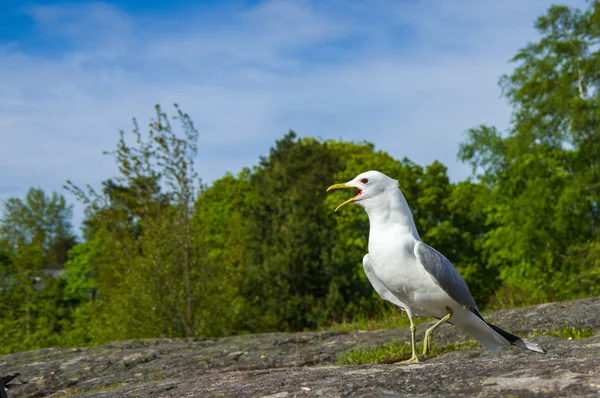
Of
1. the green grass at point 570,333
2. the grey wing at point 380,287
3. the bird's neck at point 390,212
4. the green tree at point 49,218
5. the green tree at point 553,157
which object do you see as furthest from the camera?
the green tree at point 49,218

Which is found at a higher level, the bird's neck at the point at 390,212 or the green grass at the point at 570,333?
the bird's neck at the point at 390,212

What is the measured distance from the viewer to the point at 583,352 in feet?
18.9

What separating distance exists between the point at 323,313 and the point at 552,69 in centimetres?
2046

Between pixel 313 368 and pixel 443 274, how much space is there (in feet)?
4.68

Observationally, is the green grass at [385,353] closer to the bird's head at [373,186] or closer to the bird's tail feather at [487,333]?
the bird's tail feather at [487,333]

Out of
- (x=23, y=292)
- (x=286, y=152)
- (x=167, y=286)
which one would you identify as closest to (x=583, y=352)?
(x=167, y=286)

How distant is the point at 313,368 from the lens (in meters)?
5.52

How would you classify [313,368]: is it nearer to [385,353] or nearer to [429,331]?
[429,331]

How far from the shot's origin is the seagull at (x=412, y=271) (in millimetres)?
6047

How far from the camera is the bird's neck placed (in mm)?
6285

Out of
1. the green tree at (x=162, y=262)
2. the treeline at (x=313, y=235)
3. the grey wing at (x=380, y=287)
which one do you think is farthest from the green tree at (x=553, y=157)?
the grey wing at (x=380, y=287)

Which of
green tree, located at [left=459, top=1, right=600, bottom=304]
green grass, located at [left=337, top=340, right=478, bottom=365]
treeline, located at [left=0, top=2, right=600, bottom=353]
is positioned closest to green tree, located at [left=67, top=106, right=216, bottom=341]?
treeline, located at [left=0, top=2, right=600, bottom=353]

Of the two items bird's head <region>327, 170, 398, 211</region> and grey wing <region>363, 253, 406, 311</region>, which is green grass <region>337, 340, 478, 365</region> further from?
bird's head <region>327, 170, 398, 211</region>

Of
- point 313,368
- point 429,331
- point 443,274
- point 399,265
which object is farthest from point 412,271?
point 313,368
